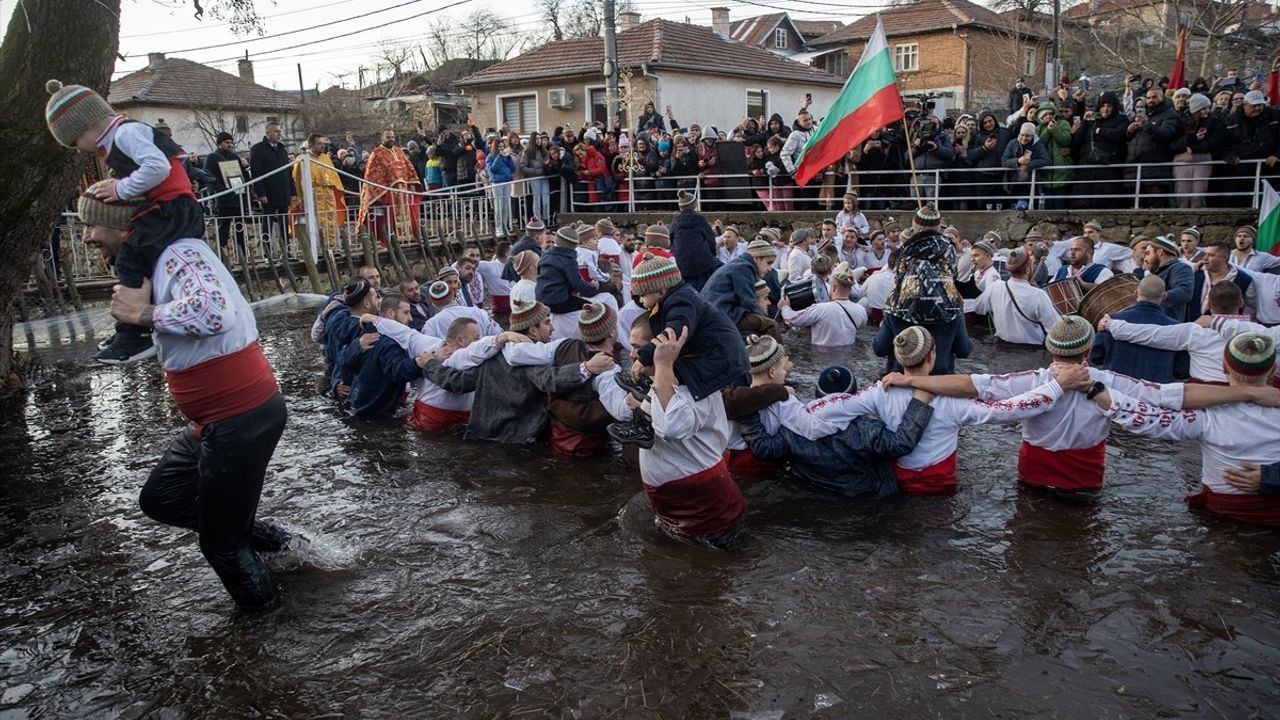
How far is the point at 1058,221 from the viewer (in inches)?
602

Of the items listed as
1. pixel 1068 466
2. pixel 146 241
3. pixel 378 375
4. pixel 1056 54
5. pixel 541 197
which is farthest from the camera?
pixel 1056 54

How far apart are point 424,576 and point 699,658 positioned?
1.57 metres

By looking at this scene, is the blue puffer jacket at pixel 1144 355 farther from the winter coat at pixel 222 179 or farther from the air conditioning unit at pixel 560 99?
the air conditioning unit at pixel 560 99

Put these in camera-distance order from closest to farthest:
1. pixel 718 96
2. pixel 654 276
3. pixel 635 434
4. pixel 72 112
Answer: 1. pixel 72 112
2. pixel 654 276
3. pixel 635 434
4. pixel 718 96

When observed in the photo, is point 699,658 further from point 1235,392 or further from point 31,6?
point 31,6

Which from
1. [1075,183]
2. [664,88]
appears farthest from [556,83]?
[1075,183]

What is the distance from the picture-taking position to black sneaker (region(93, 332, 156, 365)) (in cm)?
368

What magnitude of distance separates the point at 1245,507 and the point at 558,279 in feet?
18.4

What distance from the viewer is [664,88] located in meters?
28.6

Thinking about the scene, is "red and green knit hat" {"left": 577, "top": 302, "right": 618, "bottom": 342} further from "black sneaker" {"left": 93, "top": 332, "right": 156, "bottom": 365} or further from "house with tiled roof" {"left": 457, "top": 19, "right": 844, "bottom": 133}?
"house with tiled roof" {"left": 457, "top": 19, "right": 844, "bottom": 133}

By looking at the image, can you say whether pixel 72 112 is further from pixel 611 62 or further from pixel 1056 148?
pixel 611 62

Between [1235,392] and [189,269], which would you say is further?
[1235,392]

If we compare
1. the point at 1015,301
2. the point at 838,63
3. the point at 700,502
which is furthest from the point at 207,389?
the point at 838,63

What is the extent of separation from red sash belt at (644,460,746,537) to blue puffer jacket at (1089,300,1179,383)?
3854 millimetres
